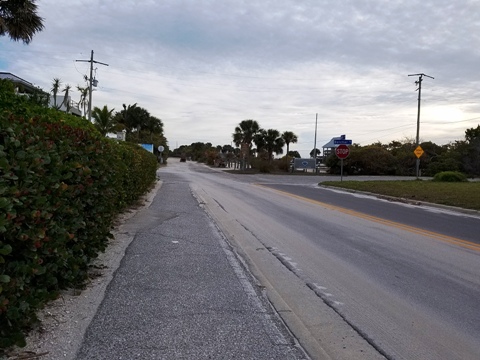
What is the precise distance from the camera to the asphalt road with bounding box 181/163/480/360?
4.59m

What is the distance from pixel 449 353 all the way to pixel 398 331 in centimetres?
58

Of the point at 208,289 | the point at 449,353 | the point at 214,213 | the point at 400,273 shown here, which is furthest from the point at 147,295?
the point at 214,213

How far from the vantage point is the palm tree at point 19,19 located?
1753 centimetres

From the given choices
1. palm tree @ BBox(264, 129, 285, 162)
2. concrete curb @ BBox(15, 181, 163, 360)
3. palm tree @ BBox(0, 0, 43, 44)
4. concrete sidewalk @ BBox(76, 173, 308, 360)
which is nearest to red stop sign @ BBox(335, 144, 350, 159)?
palm tree @ BBox(0, 0, 43, 44)

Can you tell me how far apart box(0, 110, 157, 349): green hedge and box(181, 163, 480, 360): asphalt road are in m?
2.34

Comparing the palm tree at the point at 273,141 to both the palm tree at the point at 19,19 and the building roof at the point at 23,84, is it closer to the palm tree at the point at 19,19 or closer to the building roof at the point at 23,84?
the building roof at the point at 23,84

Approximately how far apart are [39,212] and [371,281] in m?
4.82

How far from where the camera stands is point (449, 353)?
14.3 feet

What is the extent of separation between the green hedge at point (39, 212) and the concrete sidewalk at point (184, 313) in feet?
1.91

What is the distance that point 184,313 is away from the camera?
482 cm

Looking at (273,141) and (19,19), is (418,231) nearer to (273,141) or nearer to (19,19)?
(19,19)

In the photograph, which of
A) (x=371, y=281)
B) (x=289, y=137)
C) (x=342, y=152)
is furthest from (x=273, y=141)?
(x=371, y=281)

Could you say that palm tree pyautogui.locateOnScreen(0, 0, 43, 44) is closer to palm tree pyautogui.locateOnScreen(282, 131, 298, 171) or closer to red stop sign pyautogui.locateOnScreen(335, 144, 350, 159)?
red stop sign pyautogui.locateOnScreen(335, 144, 350, 159)

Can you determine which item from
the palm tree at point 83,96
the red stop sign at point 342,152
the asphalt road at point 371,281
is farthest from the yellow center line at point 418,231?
the palm tree at point 83,96
